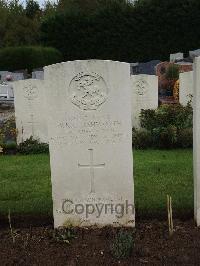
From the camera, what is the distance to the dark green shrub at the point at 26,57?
26.7m

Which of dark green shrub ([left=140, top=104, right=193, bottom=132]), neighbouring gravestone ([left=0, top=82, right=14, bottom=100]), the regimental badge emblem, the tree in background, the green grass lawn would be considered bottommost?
the green grass lawn

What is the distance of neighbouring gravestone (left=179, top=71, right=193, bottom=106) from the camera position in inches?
450

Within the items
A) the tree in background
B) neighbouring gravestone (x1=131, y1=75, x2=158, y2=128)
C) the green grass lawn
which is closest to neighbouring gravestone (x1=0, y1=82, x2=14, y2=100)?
neighbouring gravestone (x1=131, y1=75, x2=158, y2=128)

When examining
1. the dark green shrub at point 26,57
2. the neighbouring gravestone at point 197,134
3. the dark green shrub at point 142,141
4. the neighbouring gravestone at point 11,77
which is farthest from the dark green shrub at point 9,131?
the dark green shrub at point 26,57

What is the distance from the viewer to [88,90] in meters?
4.90

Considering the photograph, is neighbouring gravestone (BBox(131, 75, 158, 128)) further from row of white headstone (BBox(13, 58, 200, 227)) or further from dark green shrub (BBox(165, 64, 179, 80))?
dark green shrub (BBox(165, 64, 179, 80))

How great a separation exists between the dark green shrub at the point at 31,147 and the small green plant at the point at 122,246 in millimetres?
6250

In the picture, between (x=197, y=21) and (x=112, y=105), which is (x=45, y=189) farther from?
(x=197, y=21)

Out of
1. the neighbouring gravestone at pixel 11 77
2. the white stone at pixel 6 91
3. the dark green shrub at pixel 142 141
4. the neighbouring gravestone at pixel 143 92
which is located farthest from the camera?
the neighbouring gravestone at pixel 11 77

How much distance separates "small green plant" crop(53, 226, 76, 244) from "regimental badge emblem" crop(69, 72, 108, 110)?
1285 mm

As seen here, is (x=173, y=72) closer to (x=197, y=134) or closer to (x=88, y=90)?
(x=197, y=134)

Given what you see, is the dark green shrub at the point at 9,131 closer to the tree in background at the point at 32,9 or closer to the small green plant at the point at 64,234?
the small green plant at the point at 64,234

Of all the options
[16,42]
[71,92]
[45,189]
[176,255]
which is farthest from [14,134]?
[16,42]

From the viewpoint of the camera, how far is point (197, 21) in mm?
28469
